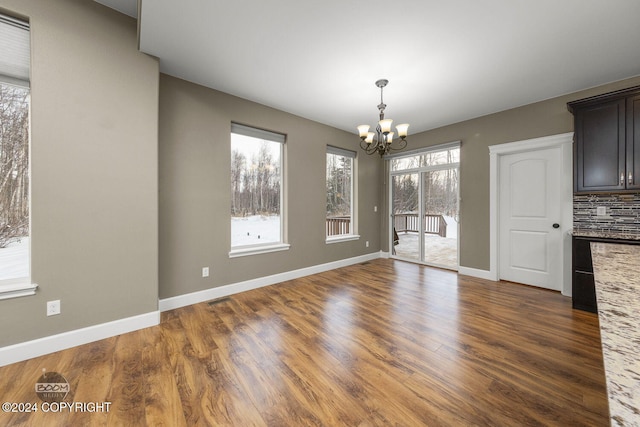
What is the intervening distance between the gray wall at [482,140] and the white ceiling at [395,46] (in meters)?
0.26

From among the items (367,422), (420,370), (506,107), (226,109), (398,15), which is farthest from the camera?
(506,107)

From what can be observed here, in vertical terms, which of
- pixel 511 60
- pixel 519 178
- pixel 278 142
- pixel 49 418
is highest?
pixel 511 60

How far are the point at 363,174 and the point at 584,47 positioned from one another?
3.39 meters

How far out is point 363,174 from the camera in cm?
527

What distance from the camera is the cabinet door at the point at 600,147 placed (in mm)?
2764

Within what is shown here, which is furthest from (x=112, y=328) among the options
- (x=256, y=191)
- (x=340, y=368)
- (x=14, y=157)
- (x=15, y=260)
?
(x=256, y=191)

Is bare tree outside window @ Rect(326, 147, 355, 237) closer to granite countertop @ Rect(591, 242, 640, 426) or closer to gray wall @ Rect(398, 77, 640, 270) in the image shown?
gray wall @ Rect(398, 77, 640, 270)

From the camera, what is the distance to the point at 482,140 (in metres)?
4.11

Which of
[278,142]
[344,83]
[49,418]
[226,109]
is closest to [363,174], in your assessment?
[278,142]

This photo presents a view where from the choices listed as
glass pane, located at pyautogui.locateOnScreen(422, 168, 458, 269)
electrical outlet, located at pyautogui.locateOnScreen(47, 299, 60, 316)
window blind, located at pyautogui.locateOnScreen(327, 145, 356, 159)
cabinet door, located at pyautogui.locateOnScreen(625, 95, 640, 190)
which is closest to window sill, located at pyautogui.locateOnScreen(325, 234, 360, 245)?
glass pane, located at pyautogui.locateOnScreen(422, 168, 458, 269)

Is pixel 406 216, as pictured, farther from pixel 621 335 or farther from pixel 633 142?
pixel 621 335

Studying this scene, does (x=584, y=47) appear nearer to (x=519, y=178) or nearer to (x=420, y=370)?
(x=519, y=178)

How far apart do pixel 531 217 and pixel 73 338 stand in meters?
5.58

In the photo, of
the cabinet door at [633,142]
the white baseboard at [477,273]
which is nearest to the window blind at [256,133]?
the white baseboard at [477,273]
